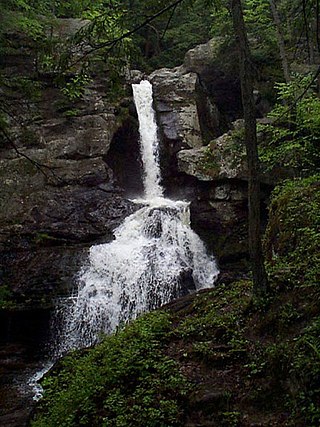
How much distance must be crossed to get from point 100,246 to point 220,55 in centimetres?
1099

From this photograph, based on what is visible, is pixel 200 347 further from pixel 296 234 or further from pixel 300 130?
pixel 300 130

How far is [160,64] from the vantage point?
25.9m

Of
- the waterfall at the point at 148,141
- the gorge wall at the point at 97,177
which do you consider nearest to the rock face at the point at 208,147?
the gorge wall at the point at 97,177

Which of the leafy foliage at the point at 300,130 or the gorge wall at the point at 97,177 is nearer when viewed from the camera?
the leafy foliage at the point at 300,130

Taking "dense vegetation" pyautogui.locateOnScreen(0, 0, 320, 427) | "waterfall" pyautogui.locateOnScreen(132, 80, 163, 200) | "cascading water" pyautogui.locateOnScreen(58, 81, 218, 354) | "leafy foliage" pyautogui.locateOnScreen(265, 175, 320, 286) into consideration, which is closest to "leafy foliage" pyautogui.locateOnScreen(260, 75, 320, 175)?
"leafy foliage" pyautogui.locateOnScreen(265, 175, 320, 286)

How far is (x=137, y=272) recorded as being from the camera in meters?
13.6

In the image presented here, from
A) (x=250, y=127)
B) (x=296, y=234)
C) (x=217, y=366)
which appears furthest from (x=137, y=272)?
(x=250, y=127)

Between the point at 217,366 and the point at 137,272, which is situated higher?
the point at 137,272

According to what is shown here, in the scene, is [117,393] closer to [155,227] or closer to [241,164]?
[155,227]

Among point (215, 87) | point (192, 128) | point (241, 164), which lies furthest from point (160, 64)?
point (241, 164)

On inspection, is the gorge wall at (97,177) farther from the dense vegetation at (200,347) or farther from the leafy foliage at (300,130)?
the dense vegetation at (200,347)

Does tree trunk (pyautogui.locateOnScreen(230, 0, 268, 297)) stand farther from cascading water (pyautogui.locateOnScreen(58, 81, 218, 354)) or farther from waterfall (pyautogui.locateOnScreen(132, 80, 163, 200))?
waterfall (pyautogui.locateOnScreen(132, 80, 163, 200))

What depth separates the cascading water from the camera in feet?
41.5

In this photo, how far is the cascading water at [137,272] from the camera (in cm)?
1266
